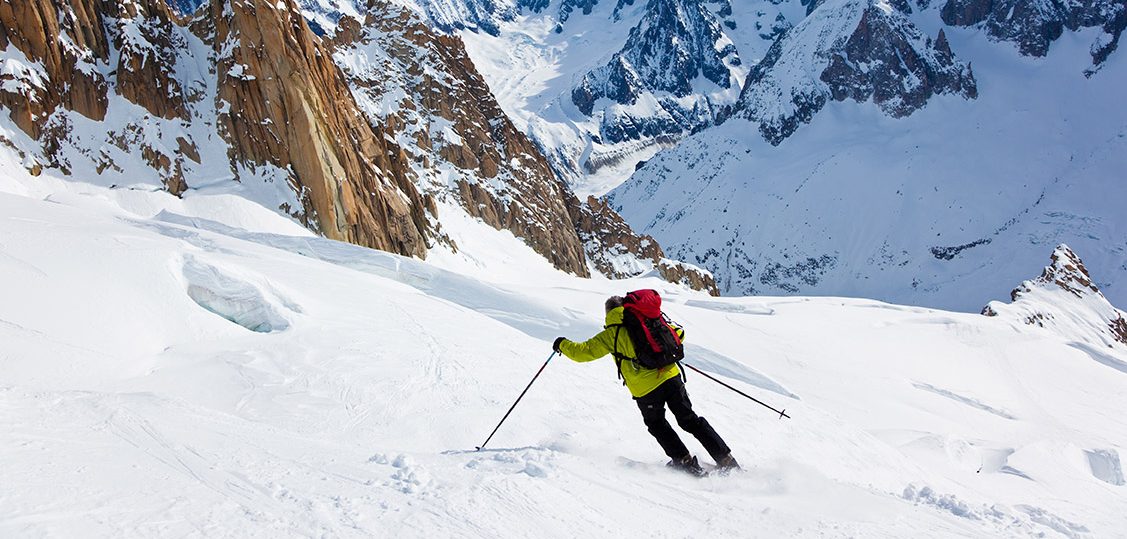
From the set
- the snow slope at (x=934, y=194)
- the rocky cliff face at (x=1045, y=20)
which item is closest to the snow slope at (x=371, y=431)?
the snow slope at (x=934, y=194)

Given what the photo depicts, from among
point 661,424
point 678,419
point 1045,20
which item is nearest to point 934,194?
point 1045,20

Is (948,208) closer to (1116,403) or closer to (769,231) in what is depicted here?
(769,231)

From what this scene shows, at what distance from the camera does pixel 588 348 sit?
6.61m

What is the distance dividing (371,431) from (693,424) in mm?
3229

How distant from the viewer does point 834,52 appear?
582 feet

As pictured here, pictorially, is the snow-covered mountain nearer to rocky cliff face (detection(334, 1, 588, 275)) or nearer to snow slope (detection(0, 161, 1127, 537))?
rocky cliff face (detection(334, 1, 588, 275))

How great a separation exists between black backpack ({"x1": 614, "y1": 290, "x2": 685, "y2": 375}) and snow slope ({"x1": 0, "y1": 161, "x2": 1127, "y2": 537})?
0.99m

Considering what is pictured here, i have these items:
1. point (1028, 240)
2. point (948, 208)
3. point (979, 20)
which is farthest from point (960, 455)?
point (979, 20)

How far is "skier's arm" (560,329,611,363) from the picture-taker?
652 centimetres

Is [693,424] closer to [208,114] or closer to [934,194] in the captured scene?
[208,114]

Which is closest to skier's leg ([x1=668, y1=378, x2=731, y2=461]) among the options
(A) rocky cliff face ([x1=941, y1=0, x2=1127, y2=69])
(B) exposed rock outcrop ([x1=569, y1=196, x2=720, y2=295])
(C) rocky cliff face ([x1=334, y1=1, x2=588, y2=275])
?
(C) rocky cliff face ([x1=334, y1=1, x2=588, y2=275])

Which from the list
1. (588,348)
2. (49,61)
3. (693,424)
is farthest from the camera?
(49,61)

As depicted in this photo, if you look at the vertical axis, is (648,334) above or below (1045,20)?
below

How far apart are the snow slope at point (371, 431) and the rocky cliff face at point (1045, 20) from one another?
591 feet
